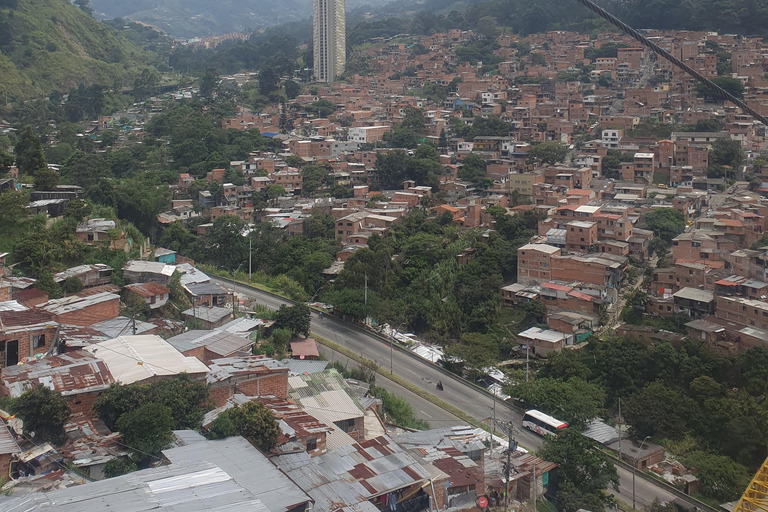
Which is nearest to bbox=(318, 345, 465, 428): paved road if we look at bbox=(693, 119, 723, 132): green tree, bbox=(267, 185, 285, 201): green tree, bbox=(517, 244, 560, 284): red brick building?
bbox=(517, 244, 560, 284): red brick building

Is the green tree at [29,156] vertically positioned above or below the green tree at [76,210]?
above

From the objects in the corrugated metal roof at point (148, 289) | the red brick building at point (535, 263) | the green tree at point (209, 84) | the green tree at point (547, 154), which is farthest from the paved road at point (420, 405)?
the green tree at point (209, 84)

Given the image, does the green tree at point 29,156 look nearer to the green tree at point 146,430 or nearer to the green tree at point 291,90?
the green tree at point 146,430

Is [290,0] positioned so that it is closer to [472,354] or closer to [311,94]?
[311,94]

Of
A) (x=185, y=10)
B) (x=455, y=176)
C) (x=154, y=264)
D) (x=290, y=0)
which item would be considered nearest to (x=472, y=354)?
(x=154, y=264)

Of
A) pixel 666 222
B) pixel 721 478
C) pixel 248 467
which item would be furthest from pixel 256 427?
pixel 666 222

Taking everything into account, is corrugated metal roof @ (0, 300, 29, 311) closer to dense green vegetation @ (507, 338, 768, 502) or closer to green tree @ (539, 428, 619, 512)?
green tree @ (539, 428, 619, 512)
